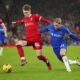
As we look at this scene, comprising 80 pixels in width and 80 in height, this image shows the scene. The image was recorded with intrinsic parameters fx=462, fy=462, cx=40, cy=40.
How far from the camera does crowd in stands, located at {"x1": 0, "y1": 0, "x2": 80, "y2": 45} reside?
34156 mm

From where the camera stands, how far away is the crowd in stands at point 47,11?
34.2m

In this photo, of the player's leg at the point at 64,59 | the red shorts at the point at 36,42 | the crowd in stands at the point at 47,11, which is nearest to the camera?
the player's leg at the point at 64,59

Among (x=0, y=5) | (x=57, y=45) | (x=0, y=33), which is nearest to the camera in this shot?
(x=57, y=45)

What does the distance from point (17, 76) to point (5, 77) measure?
0.42 meters

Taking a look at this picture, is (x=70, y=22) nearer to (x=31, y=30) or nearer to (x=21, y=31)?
(x=21, y=31)

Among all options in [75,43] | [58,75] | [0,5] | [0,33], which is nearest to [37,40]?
[58,75]

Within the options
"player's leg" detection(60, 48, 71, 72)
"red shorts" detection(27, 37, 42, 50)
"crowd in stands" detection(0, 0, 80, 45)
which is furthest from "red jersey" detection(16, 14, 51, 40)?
"crowd in stands" detection(0, 0, 80, 45)

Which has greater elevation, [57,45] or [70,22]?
[57,45]

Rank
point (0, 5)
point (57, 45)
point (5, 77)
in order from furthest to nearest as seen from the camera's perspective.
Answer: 1. point (0, 5)
2. point (57, 45)
3. point (5, 77)

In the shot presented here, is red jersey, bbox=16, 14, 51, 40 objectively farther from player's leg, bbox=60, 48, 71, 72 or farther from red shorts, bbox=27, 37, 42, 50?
player's leg, bbox=60, 48, 71, 72

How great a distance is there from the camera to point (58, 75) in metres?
13.4

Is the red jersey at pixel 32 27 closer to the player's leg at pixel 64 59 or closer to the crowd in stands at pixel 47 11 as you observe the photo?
the player's leg at pixel 64 59

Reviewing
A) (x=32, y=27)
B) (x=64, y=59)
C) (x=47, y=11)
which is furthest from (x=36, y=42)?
(x=47, y=11)

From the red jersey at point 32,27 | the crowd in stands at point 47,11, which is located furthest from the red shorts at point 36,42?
the crowd in stands at point 47,11
